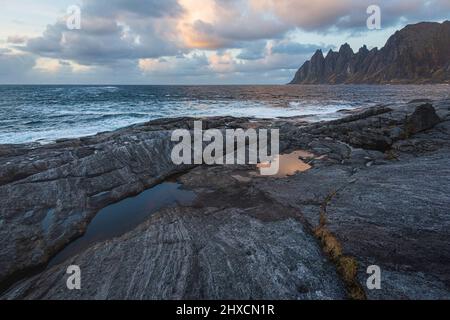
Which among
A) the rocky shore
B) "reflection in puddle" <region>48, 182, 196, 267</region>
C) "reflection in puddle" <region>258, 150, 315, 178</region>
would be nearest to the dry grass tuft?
the rocky shore

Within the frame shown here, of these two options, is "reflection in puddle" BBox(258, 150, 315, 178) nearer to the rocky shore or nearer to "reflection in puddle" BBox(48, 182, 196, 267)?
the rocky shore

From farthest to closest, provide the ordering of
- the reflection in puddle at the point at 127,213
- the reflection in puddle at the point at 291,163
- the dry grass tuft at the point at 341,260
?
the reflection in puddle at the point at 291,163, the reflection in puddle at the point at 127,213, the dry grass tuft at the point at 341,260

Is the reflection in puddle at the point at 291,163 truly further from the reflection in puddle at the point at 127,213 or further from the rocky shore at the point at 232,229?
the reflection in puddle at the point at 127,213

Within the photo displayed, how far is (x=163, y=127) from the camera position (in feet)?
104

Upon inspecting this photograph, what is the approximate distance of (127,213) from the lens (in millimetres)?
14641

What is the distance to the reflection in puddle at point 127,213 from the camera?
12192 millimetres

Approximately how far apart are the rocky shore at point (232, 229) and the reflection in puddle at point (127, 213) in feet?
1.37

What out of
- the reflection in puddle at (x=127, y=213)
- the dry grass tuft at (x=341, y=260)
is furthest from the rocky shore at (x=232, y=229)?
the reflection in puddle at (x=127, y=213)

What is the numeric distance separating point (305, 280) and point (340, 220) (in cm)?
377

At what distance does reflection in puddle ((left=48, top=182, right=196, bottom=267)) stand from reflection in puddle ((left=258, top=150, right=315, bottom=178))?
6257mm
